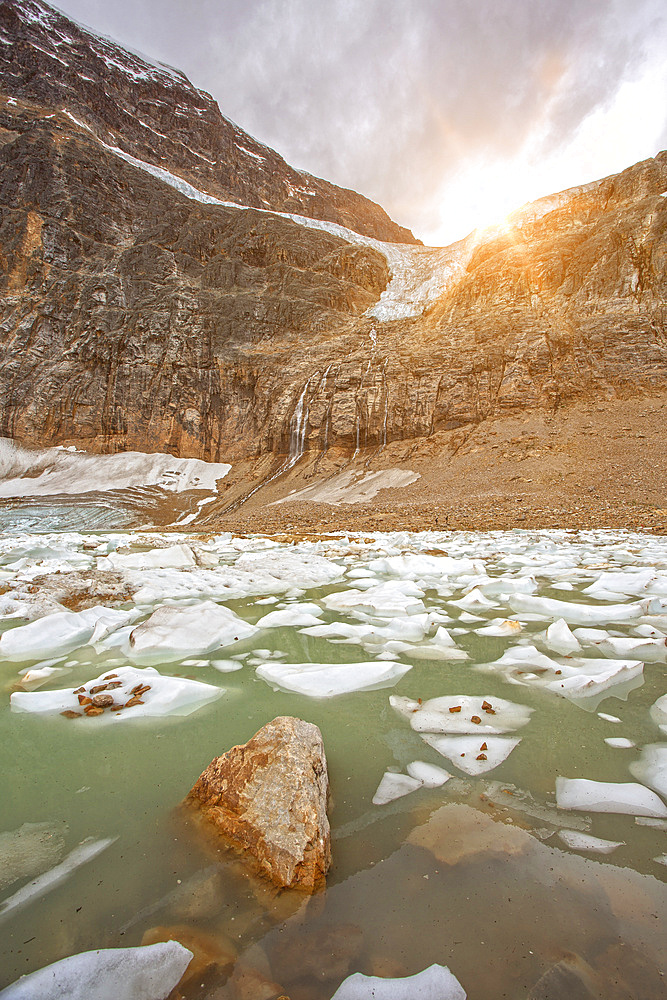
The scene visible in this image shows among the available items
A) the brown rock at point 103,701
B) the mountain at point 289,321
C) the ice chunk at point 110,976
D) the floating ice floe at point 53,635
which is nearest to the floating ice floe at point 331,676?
the brown rock at point 103,701

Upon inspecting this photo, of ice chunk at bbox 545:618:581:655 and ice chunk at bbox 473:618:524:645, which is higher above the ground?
ice chunk at bbox 545:618:581:655

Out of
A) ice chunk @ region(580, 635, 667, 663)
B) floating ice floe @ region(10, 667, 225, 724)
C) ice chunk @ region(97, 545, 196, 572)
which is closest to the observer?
floating ice floe @ region(10, 667, 225, 724)

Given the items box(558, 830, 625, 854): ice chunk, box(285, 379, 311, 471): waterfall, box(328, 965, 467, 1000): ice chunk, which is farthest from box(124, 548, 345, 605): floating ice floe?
box(285, 379, 311, 471): waterfall

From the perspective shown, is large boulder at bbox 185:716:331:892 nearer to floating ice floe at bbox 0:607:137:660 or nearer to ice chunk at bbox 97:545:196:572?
floating ice floe at bbox 0:607:137:660

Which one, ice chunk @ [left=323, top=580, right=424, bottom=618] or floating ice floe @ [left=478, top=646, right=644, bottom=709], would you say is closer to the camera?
floating ice floe @ [left=478, top=646, right=644, bottom=709]

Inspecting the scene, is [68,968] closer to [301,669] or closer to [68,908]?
[68,908]

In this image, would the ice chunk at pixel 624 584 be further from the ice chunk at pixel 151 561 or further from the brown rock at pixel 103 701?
the ice chunk at pixel 151 561

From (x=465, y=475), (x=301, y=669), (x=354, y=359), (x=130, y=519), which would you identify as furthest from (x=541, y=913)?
(x=354, y=359)
